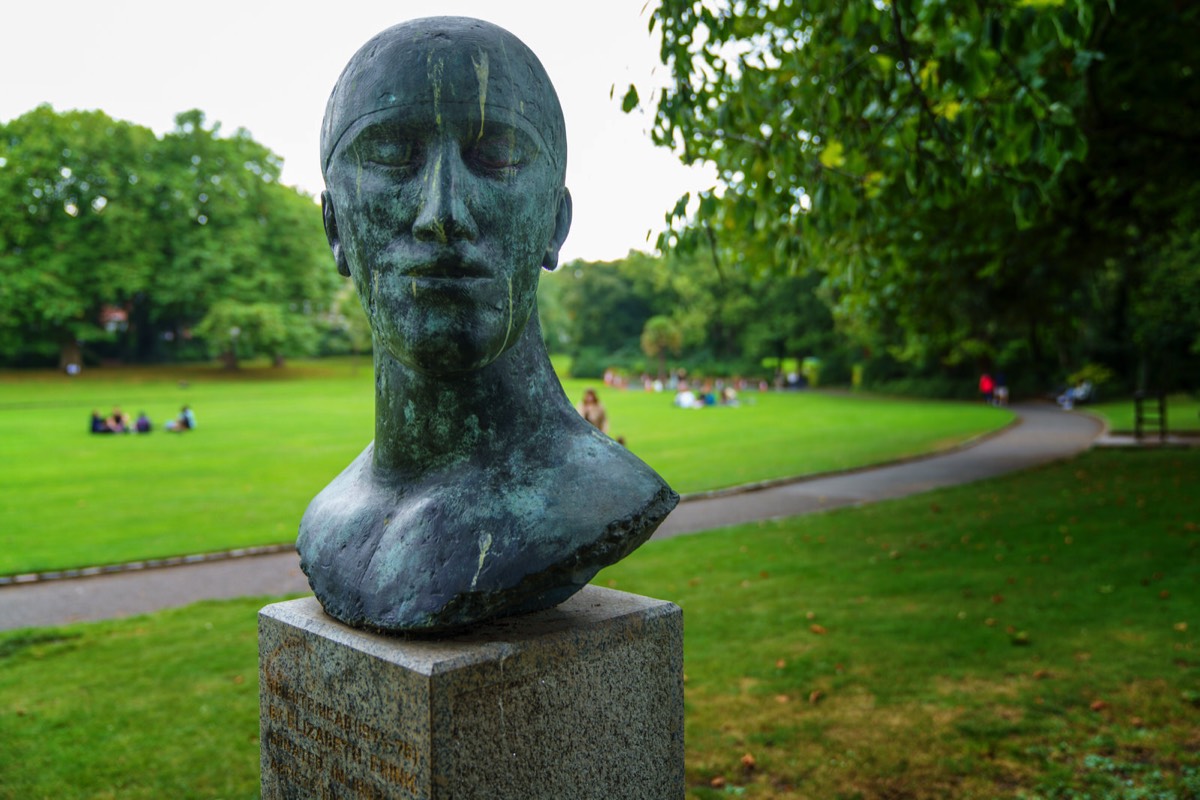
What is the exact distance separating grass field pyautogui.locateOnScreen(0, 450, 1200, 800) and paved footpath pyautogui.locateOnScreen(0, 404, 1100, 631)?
783 millimetres

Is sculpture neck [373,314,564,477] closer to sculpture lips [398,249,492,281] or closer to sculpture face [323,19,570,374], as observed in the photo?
sculpture face [323,19,570,374]

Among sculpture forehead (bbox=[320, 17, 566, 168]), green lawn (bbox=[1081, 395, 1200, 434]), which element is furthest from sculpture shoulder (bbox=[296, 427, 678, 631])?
green lawn (bbox=[1081, 395, 1200, 434])

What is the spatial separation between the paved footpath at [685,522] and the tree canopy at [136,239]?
43083 millimetres

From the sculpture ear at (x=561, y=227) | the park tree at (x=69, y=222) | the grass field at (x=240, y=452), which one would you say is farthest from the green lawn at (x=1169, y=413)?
the park tree at (x=69, y=222)

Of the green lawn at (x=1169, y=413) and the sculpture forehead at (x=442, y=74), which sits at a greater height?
the sculpture forehead at (x=442, y=74)

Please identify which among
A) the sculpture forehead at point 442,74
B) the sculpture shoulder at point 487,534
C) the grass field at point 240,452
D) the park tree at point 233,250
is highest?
the park tree at point 233,250

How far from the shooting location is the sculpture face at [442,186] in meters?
2.76

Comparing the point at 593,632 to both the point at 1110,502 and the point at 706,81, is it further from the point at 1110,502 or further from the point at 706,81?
the point at 1110,502

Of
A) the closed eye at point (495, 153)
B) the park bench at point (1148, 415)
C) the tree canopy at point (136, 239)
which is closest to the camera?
the closed eye at point (495, 153)

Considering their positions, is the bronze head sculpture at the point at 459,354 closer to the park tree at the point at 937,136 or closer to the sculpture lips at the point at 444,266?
the sculpture lips at the point at 444,266

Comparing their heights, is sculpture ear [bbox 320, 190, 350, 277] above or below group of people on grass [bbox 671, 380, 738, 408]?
above

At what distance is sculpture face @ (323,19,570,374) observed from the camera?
2.76 metres

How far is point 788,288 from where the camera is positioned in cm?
5962

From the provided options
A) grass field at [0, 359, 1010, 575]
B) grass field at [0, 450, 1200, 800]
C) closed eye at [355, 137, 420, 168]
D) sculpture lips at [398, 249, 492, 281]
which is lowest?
grass field at [0, 450, 1200, 800]
